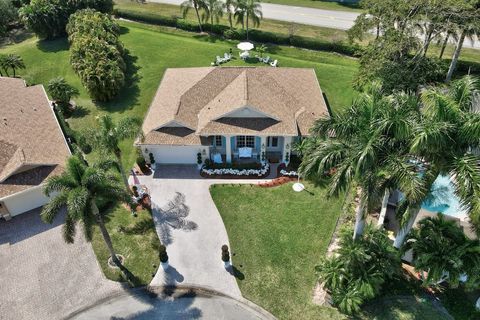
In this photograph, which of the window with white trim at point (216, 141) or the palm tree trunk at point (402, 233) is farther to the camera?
the window with white trim at point (216, 141)

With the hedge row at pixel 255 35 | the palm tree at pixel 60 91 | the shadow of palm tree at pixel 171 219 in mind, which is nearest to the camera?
the shadow of palm tree at pixel 171 219

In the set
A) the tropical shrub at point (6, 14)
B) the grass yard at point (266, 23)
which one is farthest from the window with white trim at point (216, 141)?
the tropical shrub at point (6, 14)

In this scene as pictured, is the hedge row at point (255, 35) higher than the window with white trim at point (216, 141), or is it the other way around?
the hedge row at point (255, 35)

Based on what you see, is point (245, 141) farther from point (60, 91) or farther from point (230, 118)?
point (60, 91)

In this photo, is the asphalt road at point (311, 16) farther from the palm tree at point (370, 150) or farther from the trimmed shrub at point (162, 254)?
the trimmed shrub at point (162, 254)

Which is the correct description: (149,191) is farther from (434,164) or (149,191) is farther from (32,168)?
(434,164)

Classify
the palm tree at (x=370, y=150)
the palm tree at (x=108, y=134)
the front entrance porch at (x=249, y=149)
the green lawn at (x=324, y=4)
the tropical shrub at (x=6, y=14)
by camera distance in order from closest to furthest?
the palm tree at (x=370, y=150), the palm tree at (x=108, y=134), the front entrance porch at (x=249, y=149), the tropical shrub at (x=6, y=14), the green lawn at (x=324, y=4)

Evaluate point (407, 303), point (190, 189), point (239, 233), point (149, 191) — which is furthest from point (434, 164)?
point (149, 191)
